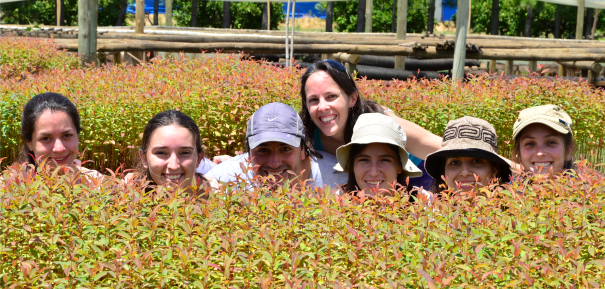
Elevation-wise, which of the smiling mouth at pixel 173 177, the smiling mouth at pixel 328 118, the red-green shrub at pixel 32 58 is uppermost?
the red-green shrub at pixel 32 58

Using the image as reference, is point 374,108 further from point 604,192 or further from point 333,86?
point 604,192

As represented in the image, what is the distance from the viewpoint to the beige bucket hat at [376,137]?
3.39 metres

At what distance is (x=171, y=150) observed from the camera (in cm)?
337

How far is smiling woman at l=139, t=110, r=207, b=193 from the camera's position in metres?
3.33

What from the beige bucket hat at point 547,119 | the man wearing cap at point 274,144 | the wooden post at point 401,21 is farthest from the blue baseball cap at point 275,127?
the wooden post at point 401,21

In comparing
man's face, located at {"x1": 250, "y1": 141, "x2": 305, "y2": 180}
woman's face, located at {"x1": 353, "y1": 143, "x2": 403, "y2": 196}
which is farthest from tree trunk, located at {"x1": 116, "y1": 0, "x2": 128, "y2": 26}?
woman's face, located at {"x1": 353, "y1": 143, "x2": 403, "y2": 196}

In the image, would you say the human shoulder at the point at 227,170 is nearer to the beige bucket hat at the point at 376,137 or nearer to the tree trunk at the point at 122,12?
the beige bucket hat at the point at 376,137

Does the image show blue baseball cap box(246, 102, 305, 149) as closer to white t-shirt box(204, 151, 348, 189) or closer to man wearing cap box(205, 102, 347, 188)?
man wearing cap box(205, 102, 347, 188)

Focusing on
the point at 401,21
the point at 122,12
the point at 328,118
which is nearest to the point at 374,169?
the point at 328,118

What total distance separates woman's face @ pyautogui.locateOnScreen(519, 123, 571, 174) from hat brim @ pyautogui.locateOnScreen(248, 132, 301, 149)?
150cm

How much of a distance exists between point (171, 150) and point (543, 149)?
230 cm

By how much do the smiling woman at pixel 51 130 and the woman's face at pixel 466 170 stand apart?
2.15 meters

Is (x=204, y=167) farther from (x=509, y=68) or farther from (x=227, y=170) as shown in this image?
(x=509, y=68)

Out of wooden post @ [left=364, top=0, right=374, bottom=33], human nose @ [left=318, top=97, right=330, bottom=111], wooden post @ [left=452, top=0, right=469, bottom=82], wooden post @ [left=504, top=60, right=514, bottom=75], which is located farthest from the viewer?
wooden post @ [left=364, top=0, right=374, bottom=33]
